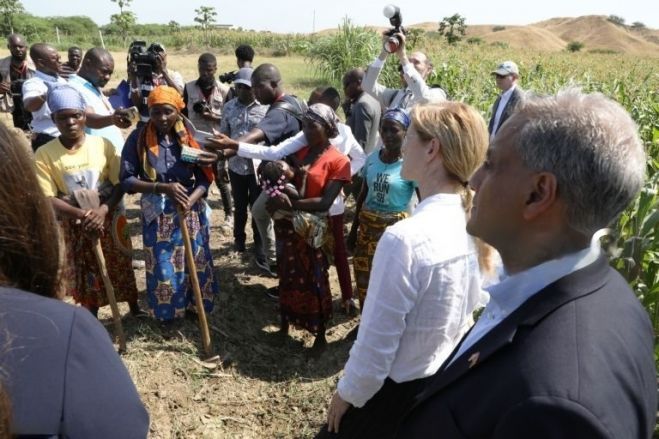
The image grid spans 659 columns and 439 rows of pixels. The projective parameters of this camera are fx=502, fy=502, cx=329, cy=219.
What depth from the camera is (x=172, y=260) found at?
3471mm

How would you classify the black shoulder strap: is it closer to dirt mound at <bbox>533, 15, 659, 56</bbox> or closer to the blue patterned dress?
the blue patterned dress

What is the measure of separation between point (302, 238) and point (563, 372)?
263cm

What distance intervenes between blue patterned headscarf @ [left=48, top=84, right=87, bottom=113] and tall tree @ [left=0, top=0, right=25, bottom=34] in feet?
135

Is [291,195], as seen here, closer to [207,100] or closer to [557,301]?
[557,301]

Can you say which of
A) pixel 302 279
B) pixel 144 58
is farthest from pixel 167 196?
pixel 144 58

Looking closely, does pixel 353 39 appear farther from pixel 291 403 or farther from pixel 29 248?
pixel 29 248

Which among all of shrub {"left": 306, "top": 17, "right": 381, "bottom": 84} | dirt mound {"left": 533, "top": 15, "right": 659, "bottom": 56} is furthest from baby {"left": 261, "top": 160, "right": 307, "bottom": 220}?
dirt mound {"left": 533, "top": 15, "right": 659, "bottom": 56}

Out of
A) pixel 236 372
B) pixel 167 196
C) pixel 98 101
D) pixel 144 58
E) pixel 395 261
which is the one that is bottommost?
pixel 236 372

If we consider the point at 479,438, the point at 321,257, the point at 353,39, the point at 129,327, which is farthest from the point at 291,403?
the point at 353,39

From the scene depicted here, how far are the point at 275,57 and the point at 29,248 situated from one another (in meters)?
30.1

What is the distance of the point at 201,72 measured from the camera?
5305 millimetres

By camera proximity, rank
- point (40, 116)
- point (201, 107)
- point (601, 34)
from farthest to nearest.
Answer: point (601, 34) → point (201, 107) → point (40, 116)

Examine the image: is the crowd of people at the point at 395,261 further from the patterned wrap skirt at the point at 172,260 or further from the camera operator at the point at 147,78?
the camera operator at the point at 147,78

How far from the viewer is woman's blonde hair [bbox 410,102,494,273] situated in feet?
5.61
